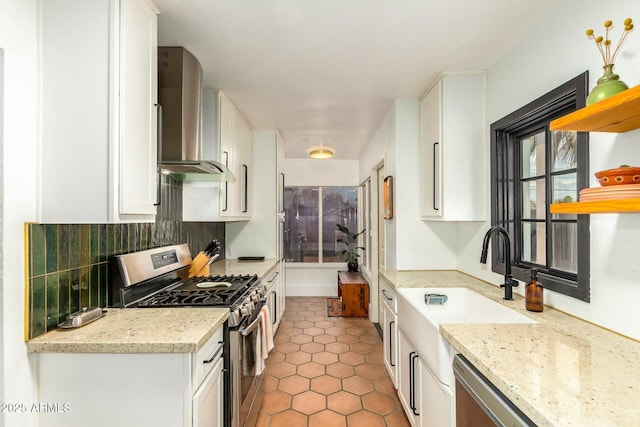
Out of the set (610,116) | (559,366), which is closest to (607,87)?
(610,116)

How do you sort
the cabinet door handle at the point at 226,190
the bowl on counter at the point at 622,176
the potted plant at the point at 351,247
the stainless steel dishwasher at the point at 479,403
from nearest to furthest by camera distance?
the stainless steel dishwasher at the point at 479,403 → the bowl on counter at the point at 622,176 → the cabinet door handle at the point at 226,190 → the potted plant at the point at 351,247

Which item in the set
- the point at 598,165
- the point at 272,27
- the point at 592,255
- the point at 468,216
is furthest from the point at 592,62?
the point at 272,27

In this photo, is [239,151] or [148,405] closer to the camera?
[148,405]

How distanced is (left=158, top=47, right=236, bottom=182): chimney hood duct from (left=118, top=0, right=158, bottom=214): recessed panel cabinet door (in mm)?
306

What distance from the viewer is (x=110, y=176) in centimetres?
120

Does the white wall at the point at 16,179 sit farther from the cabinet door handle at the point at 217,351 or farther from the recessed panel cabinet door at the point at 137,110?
the cabinet door handle at the point at 217,351

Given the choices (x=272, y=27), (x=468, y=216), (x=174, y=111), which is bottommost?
(x=468, y=216)

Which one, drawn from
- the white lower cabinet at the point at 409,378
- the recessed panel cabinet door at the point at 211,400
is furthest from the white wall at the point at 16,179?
the white lower cabinet at the point at 409,378

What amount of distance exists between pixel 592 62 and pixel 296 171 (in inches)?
178

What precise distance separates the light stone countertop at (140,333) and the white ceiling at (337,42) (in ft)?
4.96

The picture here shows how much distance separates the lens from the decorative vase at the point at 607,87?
1056 mm

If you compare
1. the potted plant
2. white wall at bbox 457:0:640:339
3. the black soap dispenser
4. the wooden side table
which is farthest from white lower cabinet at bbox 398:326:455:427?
the potted plant

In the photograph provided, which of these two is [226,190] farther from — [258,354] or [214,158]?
[258,354]

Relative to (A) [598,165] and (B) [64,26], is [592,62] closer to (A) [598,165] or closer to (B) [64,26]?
(A) [598,165]
